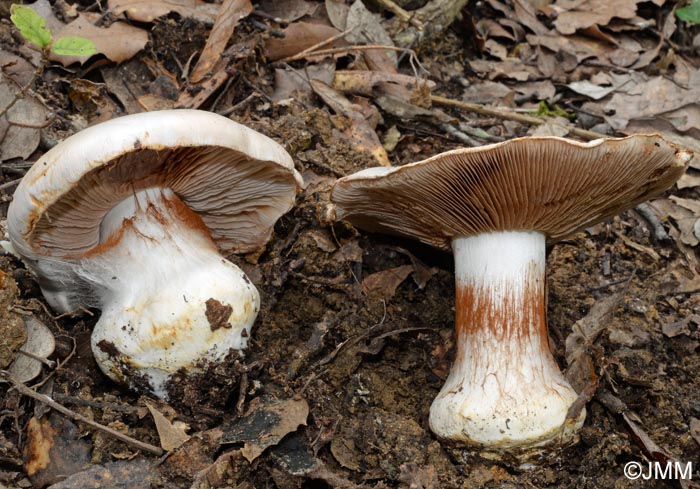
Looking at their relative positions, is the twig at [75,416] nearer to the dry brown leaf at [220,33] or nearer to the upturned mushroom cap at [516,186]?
the upturned mushroom cap at [516,186]

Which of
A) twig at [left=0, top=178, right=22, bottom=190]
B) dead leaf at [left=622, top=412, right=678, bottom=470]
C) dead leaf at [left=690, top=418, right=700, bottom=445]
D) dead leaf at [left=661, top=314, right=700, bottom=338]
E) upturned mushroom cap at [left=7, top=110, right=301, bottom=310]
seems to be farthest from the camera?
dead leaf at [left=661, top=314, right=700, bottom=338]

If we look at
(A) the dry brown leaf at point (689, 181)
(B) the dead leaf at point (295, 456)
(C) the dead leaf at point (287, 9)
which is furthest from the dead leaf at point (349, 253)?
(A) the dry brown leaf at point (689, 181)

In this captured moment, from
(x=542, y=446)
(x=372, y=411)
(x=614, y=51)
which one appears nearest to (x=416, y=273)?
(x=372, y=411)

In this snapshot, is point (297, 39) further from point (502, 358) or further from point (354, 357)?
point (502, 358)

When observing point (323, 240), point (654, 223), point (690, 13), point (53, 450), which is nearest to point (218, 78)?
point (323, 240)

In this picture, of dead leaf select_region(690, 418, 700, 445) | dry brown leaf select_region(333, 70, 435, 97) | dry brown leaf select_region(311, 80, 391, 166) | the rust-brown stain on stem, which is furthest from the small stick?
dead leaf select_region(690, 418, 700, 445)

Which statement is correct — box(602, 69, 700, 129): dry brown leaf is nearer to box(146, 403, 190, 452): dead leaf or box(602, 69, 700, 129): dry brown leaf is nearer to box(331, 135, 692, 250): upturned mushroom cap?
box(331, 135, 692, 250): upturned mushroom cap
